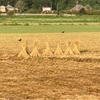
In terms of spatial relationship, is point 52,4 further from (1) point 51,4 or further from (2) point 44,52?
(2) point 44,52

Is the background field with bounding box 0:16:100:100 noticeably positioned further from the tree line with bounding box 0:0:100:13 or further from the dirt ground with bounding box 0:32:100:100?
the tree line with bounding box 0:0:100:13

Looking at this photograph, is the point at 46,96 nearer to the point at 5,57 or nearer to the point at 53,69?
the point at 53,69

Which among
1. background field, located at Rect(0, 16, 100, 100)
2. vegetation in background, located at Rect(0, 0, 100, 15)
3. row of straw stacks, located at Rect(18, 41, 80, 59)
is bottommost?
vegetation in background, located at Rect(0, 0, 100, 15)

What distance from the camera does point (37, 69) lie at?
19500 millimetres

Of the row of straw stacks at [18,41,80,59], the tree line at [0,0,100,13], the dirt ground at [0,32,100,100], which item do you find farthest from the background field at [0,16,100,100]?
the tree line at [0,0,100,13]

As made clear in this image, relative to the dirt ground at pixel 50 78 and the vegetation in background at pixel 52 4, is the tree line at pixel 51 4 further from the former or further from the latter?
the dirt ground at pixel 50 78

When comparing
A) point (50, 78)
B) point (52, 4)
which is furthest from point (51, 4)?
point (50, 78)

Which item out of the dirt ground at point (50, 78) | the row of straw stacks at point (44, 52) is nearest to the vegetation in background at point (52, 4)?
the row of straw stacks at point (44, 52)

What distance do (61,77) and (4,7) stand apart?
181757 mm

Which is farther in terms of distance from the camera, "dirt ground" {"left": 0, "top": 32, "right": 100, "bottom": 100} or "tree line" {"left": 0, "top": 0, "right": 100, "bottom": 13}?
"tree line" {"left": 0, "top": 0, "right": 100, "bottom": 13}

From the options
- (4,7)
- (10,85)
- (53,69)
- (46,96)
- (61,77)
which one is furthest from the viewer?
(4,7)

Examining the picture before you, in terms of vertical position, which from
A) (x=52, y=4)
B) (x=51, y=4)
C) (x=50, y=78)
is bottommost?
(x=52, y=4)

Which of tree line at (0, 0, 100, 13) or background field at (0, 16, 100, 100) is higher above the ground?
background field at (0, 16, 100, 100)

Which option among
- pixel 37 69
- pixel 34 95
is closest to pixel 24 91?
pixel 34 95
